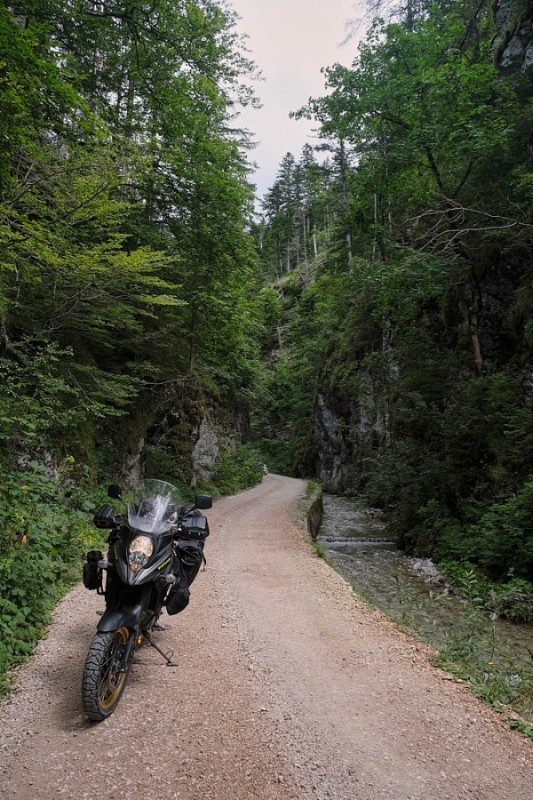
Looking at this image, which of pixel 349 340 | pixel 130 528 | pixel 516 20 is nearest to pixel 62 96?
pixel 130 528

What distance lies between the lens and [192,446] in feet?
54.4

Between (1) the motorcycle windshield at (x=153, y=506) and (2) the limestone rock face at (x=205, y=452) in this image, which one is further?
(2) the limestone rock face at (x=205, y=452)

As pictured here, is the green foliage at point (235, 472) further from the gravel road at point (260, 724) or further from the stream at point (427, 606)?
the gravel road at point (260, 724)

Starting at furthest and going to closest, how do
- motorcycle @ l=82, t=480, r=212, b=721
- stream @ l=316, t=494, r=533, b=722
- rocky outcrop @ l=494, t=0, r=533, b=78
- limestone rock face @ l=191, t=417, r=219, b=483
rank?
limestone rock face @ l=191, t=417, r=219, b=483 < rocky outcrop @ l=494, t=0, r=533, b=78 < stream @ l=316, t=494, r=533, b=722 < motorcycle @ l=82, t=480, r=212, b=721

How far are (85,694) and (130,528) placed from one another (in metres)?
1.16

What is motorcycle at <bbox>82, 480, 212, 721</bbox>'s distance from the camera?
10.1ft

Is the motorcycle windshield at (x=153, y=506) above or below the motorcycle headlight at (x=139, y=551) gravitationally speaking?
above

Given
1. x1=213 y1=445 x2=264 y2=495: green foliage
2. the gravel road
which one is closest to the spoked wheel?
the gravel road

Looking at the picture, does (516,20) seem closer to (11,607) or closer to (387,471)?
(387,471)

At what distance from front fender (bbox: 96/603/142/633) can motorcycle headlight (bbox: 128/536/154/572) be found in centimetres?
31

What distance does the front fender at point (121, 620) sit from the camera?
315 cm

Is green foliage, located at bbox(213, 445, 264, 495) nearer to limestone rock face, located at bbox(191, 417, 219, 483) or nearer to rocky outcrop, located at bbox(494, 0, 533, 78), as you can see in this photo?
limestone rock face, located at bbox(191, 417, 219, 483)

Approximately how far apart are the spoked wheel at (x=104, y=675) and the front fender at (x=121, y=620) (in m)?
0.04

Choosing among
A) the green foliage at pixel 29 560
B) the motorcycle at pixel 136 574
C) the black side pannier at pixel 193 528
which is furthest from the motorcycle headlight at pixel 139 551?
the green foliage at pixel 29 560
